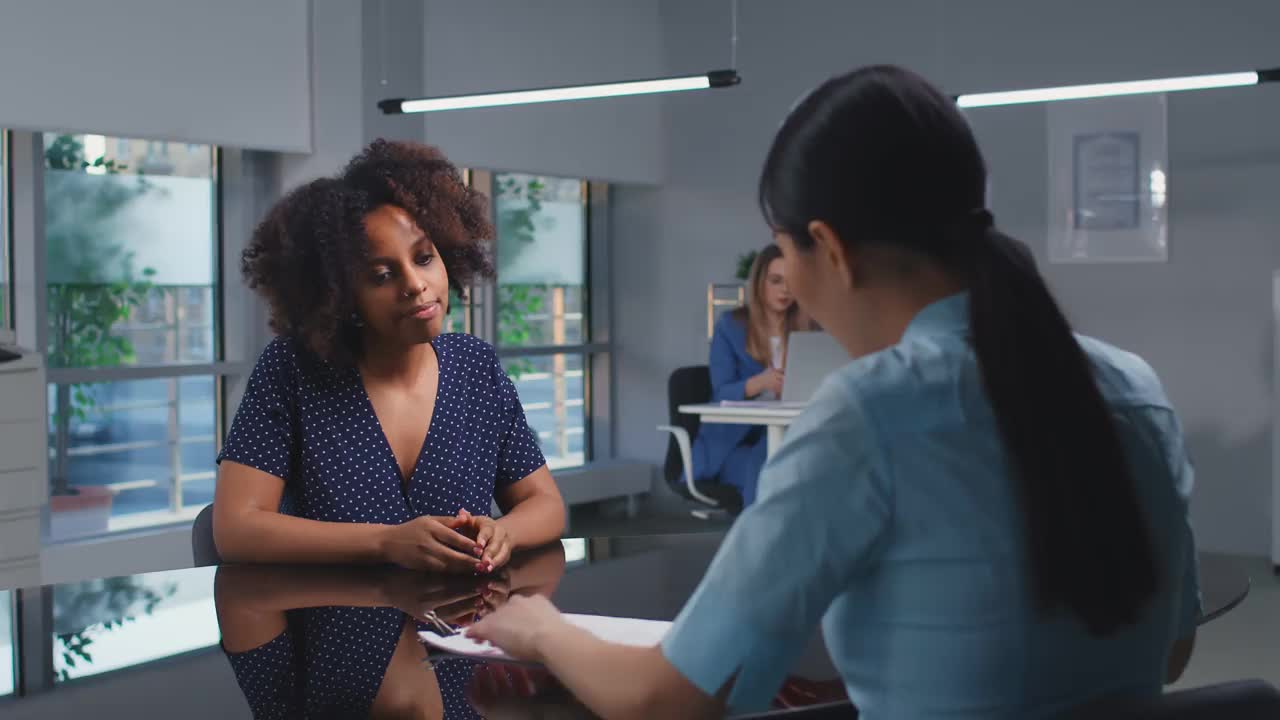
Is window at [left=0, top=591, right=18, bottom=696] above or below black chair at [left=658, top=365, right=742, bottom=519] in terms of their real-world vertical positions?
above

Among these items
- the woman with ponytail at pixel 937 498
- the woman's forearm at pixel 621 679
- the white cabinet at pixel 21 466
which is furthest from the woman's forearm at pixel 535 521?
the white cabinet at pixel 21 466

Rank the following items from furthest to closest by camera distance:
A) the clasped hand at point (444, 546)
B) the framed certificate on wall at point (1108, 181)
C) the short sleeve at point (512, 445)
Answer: the framed certificate on wall at point (1108, 181) → the short sleeve at point (512, 445) → the clasped hand at point (444, 546)

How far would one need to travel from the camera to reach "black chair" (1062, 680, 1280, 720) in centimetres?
78

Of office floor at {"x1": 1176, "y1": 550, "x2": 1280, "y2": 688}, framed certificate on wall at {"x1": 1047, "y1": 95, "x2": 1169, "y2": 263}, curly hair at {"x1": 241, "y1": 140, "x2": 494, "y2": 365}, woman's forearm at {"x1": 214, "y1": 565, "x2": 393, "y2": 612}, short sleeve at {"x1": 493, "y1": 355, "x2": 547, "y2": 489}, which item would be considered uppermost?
framed certificate on wall at {"x1": 1047, "y1": 95, "x2": 1169, "y2": 263}

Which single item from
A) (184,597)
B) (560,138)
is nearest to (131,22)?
(560,138)

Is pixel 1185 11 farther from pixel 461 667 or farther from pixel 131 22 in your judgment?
pixel 461 667

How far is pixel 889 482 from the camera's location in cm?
84

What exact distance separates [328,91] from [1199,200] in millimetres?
4503

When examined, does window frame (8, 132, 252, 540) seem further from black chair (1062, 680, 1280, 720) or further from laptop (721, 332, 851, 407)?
black chair (1062, 680, 1280, 720)

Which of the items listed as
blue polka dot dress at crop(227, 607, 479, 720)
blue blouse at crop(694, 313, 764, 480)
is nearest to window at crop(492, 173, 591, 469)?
blue blouse at crop(694, 313, 764, 480)

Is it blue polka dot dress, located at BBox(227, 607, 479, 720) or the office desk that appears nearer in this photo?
blue polka dot dress, located at BBox(227, 607, 479, 720)

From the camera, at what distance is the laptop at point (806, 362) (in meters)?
5.23

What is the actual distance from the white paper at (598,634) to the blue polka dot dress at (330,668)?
0.07 ft

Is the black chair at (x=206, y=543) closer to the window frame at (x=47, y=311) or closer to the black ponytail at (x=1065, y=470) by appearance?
the black ponytail at (x=1065, y=470)
